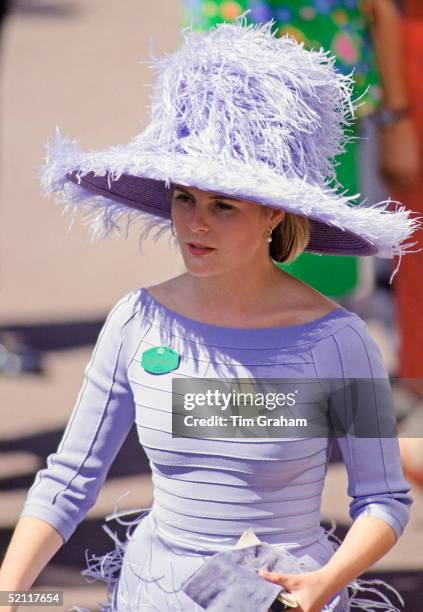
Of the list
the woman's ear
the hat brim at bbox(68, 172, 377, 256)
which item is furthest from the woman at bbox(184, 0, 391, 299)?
the woman's ear

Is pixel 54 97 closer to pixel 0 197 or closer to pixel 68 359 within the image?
pixel 0 197

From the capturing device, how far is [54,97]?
30.1 ft

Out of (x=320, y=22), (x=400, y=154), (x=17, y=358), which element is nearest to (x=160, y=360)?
(x=400, y=154)

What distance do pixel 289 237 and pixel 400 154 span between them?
1883 mm

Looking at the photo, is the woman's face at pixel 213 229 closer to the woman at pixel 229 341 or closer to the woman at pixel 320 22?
the woman at pixel 229 341

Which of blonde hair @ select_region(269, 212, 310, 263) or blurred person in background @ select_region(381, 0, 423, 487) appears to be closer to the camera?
blonde hair @ select_region(269, 212, 310, 263)

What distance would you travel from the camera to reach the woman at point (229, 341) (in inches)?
82.2

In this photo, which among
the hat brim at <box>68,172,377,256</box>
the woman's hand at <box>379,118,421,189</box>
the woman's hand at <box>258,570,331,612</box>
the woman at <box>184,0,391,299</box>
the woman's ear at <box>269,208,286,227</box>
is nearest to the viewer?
the woman's hand at <box>258,570,331,612</box>

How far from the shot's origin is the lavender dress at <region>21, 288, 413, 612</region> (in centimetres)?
212

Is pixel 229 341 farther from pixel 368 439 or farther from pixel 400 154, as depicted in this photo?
pixel 400 154

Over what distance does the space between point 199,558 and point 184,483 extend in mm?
126

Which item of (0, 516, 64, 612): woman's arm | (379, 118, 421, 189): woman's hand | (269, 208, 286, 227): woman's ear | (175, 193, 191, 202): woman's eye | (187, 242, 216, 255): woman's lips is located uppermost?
(379, 118, 421, 189): woman's hand

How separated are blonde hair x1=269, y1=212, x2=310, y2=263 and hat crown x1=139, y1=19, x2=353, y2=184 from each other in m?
0.11

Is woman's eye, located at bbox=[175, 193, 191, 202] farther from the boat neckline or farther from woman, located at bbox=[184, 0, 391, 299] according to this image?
woman, located at bbox=[184, 0, 391, 299]
